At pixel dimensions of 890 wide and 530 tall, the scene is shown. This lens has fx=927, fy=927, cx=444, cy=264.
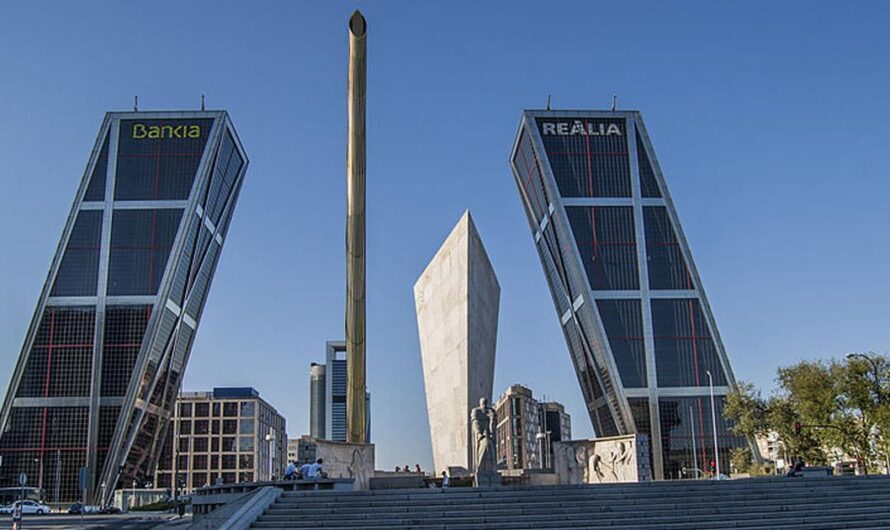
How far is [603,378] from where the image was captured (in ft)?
233

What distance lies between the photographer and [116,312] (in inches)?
2712

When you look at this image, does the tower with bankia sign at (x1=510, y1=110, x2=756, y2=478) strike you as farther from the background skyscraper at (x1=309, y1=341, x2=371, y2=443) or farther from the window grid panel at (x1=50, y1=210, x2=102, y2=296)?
the background skyscraper at (x1=309, y1=341, x2=371, y2=443)

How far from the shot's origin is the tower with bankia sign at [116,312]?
219ft

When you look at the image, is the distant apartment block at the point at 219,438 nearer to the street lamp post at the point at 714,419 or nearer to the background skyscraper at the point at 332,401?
the background skyscraper at the point at 332,401

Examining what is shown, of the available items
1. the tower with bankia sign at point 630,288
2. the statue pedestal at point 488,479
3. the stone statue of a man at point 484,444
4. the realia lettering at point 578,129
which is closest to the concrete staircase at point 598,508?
the statue pedestal at point 488,479

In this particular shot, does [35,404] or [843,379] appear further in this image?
[35,404]

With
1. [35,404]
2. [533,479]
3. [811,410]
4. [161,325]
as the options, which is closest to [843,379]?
[811,410]

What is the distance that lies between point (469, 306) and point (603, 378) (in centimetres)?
3375

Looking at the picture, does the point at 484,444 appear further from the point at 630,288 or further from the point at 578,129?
the point at 578,129

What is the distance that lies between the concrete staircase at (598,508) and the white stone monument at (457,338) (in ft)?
51.1

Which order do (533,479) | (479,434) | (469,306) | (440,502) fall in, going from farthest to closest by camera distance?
(469,306)
(533,479)
(479,434)
(440,502)

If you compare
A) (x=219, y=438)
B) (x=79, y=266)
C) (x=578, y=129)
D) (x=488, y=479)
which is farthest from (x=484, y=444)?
(x=219, y=438)

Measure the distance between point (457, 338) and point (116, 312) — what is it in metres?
37.8

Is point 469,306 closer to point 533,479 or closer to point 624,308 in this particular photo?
point 533,479
